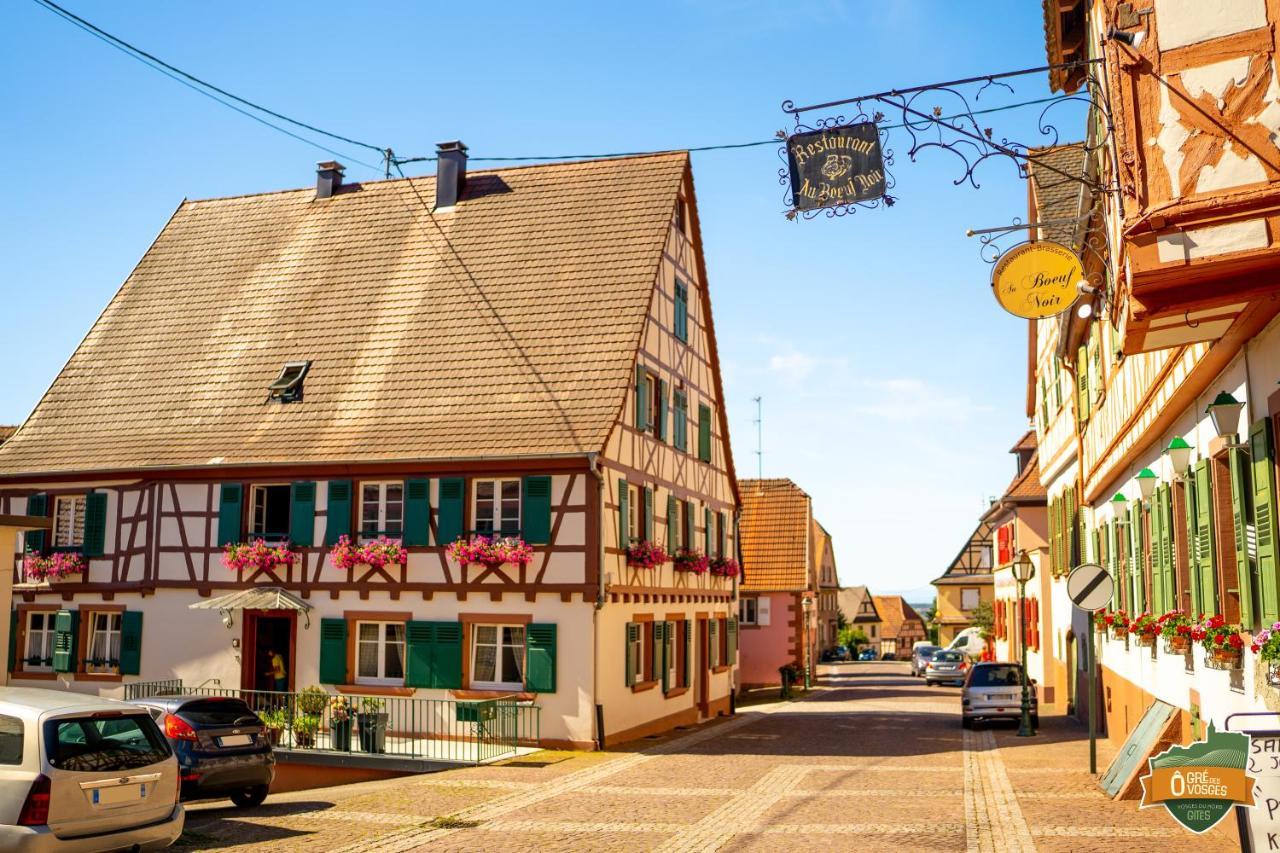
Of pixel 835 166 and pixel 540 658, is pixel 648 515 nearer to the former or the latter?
pixel 540 658

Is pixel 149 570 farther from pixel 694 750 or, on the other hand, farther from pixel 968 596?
pixel 968 596

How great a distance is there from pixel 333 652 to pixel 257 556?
2.49m

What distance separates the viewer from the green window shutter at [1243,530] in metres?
10.8

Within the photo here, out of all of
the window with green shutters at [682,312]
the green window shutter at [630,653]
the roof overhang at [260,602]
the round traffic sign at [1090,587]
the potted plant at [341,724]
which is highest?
the window with green shutters at [682,312]

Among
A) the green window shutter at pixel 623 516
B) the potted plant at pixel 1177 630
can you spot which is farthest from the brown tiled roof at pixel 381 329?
the potted plant at pixel 1177 630

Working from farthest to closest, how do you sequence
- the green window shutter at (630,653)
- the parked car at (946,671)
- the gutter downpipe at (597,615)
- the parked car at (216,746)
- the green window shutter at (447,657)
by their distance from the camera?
the parked car at (946,671) < the green window shutter at (630,653) < the green window shutter at (447,657) < the gutter downpipe at (597,615) < the parked car at (216,746)

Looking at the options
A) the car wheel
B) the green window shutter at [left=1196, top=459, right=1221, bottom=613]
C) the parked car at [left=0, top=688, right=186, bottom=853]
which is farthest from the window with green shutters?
the parked car at [left=0, top=688, right=186, bottom=853]

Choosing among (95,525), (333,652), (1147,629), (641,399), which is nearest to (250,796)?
(333,652)

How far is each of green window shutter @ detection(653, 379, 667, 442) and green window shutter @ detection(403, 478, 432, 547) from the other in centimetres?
558

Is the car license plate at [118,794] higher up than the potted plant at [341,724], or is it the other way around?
the car license plate at [118,794]

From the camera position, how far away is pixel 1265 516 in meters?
10.1

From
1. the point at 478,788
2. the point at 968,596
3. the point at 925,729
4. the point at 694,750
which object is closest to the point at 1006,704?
the point at 925,729

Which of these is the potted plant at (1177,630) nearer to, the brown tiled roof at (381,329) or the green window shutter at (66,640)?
the brown tiled roof at (381,329)

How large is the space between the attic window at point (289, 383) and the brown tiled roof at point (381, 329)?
186 millimetres
